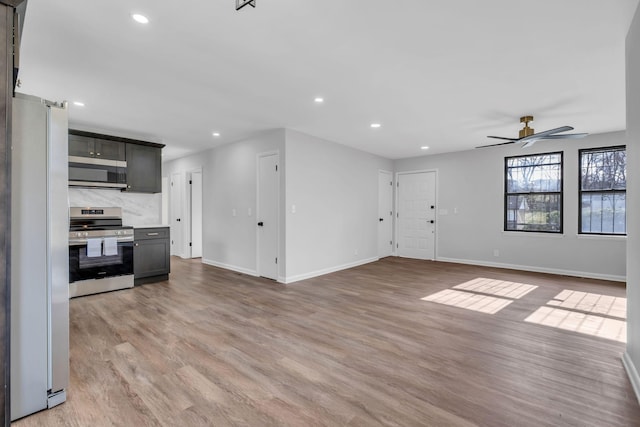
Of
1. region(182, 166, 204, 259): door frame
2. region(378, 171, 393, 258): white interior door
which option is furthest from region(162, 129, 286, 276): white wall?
region(378, 171, 393, 258): white interior door

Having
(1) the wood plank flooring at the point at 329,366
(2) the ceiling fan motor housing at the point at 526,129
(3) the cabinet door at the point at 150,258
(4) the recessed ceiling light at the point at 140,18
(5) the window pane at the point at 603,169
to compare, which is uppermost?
(4) the recessed ceiling light at the point at 140,18

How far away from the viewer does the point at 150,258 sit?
4734mm

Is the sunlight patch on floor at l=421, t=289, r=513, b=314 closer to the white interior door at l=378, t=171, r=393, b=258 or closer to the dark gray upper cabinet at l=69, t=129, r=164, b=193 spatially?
the white interior door at l=378, t=171, r=393, b=258

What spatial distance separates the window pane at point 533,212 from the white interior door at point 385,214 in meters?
2.58

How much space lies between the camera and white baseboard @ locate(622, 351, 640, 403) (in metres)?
1.96

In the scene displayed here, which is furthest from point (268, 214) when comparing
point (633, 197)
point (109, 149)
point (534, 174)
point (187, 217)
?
point (534, 174)

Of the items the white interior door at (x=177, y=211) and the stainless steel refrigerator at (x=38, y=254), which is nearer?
the stainless steel refrigerator at (x=38, y=254)

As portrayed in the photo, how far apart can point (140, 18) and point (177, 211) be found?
609cm

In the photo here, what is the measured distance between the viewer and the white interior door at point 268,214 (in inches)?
193

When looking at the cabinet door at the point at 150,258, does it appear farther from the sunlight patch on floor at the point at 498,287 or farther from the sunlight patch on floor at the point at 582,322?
the sunlight patch on floor at the point at 582,322

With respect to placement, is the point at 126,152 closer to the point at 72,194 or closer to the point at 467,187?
the point at 72,194

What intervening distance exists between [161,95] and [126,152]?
6.81ft

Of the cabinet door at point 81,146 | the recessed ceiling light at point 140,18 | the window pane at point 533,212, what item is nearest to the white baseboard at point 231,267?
the cabinet door at point 81,146

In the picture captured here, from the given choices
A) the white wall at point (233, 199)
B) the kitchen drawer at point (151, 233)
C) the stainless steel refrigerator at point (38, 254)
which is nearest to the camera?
the stainless steel refrigerator at point (38, 254)
